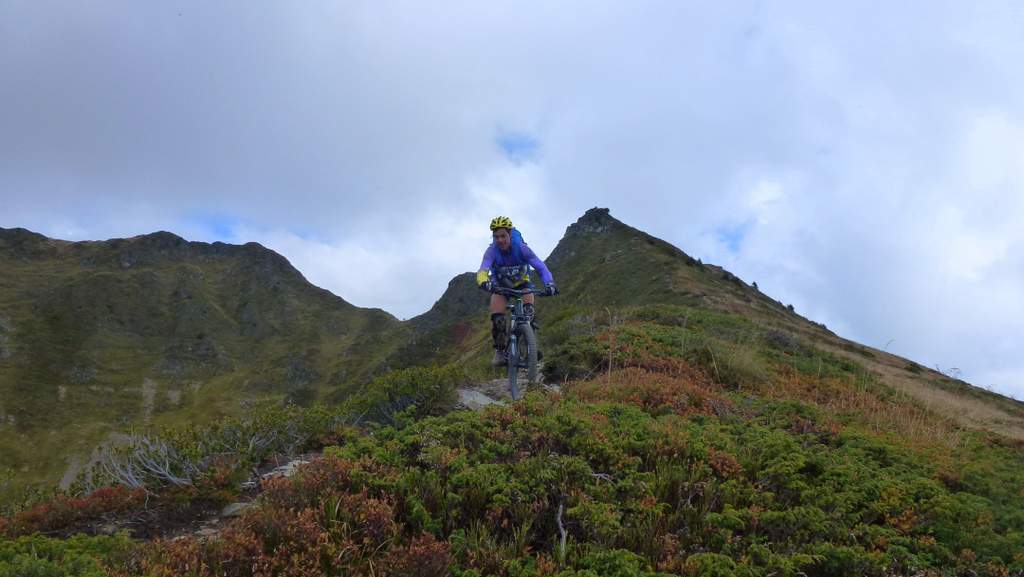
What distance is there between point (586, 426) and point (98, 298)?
141 metres

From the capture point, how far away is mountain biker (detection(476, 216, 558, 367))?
9.29 meters

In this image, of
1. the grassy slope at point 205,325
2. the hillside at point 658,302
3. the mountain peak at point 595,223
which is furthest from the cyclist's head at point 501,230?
the mountain peak at point 595,223

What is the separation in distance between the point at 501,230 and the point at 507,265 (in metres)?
0.58

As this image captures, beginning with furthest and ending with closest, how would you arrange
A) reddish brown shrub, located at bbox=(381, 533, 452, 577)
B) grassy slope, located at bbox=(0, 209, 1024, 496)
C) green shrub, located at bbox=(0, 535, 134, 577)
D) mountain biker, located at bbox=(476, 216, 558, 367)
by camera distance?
grassy slope, located at bbox=(0, 209, 1024, 496), mountain biker, located at bbox=(476, 216, 558, 367), reddish brown shrub, located at bbox=(381, 533, 452, 577), green shrub, located at bbox=(0, 535, 134, 577)

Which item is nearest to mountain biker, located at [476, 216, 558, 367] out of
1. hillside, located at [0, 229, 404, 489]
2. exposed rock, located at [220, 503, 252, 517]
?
exposed rock, located at [220, 503, 252, 517]

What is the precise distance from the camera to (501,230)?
924 centimetres

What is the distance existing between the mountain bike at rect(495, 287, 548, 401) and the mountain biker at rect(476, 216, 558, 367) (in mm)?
85

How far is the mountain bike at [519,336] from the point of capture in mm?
9406

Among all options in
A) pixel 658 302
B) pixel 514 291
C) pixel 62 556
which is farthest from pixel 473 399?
pixel 658 302

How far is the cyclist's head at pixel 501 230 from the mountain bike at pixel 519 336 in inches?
28.5

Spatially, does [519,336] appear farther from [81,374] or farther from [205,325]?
[205,325]

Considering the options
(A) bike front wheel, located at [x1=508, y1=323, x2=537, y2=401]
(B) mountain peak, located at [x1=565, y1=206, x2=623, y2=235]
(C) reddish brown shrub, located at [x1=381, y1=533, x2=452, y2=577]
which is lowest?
(C) reddish brown shrub, located at [x1=381, y1=533, x2=452, y2=577]

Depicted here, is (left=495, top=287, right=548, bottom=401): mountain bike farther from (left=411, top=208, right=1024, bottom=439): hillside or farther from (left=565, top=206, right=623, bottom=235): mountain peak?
(left=565, top=206, right=623, bottom=235): mountain peak

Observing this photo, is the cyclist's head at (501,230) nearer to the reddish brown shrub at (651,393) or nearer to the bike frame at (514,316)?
the bike frame at (514,316)
